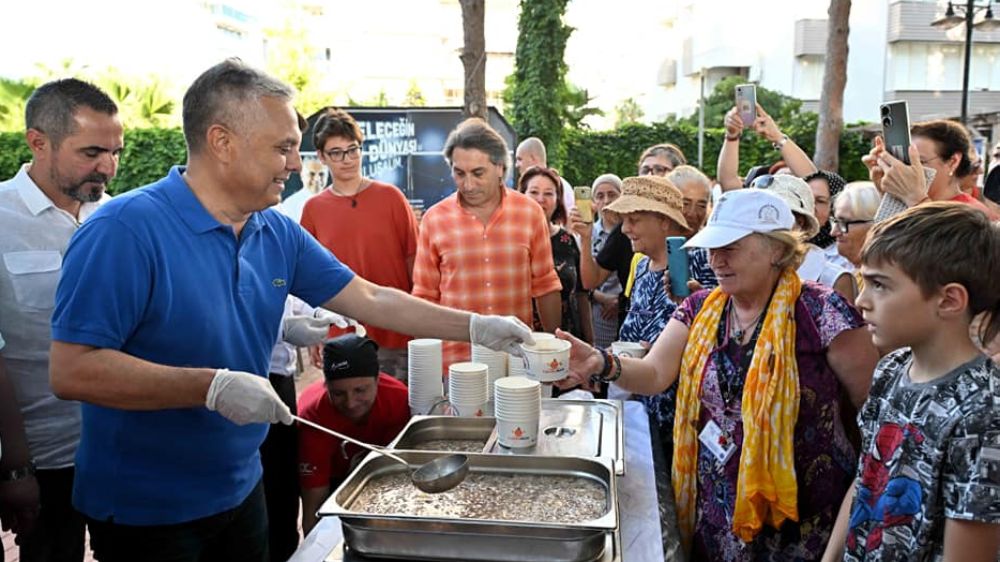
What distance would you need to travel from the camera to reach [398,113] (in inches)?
273

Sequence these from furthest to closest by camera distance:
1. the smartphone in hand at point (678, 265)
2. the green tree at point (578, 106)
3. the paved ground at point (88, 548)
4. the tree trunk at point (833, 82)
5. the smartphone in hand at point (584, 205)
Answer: the green tree at point (578, 106) → the tree trunk at point (833, 82) → the smartphone in hand at point (584, 205) → the paved ground at point (88, 548) → the smartphone in hand at point (678, 265)

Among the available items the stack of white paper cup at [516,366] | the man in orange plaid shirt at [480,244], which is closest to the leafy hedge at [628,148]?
the man in orange plaid shirt at [480,244]

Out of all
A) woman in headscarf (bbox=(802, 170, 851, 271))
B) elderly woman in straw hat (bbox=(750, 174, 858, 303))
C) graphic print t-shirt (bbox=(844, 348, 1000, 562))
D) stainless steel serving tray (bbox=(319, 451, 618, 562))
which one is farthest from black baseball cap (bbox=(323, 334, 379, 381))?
woman in headscarf (bbox=(802, 170, 851, 271))

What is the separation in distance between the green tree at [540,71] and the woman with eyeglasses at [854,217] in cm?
1367

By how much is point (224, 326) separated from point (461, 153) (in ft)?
5.97

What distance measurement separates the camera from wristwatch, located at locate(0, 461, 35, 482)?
195 centimetres

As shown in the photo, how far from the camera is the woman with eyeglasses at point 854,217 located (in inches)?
111

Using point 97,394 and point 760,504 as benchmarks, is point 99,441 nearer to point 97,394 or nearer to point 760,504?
point 97,394

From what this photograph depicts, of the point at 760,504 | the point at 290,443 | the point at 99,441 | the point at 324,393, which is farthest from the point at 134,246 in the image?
the point at 760,504

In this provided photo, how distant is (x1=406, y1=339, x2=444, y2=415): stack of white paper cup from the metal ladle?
27.2 inches

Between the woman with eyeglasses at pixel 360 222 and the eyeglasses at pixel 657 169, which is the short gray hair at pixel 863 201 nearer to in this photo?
the eyeglasses at pixel 657 169

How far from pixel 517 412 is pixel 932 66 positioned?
29.6 m

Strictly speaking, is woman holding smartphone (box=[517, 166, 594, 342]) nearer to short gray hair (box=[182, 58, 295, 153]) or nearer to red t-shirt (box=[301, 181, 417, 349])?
red t-shirt (box=[301, 181, 417, 349])

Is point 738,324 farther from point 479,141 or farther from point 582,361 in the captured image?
point 479,141
